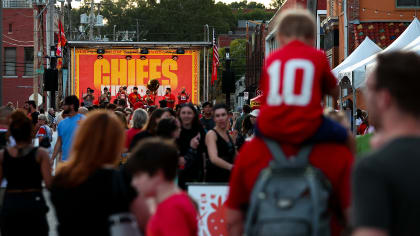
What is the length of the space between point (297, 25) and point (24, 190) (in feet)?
9.74

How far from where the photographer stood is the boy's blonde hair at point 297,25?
461 cm

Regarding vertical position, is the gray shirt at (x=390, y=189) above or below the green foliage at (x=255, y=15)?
below

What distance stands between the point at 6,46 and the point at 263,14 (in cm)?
8872

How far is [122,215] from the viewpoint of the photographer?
183 inches

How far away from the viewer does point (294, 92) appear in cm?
444

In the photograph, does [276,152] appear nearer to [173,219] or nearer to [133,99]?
[173,219]

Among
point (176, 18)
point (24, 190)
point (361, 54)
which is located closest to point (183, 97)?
point (361, 54)

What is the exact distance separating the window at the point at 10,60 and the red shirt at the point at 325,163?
194ft

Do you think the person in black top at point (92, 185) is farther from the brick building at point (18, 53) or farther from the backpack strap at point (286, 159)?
the brick building at point (18, 53)

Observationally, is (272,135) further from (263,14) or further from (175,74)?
(263,14)

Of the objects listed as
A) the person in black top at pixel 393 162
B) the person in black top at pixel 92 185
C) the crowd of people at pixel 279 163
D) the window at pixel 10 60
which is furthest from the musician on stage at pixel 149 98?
the window at pixel 10 60

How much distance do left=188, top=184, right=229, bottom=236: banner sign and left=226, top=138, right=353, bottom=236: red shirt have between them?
396cm

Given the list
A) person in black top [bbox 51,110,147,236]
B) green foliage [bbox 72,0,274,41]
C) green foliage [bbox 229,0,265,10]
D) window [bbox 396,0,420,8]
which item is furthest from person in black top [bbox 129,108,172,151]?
green foliage [bbox 229,0,265,10]

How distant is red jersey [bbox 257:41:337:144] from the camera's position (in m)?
4.37
